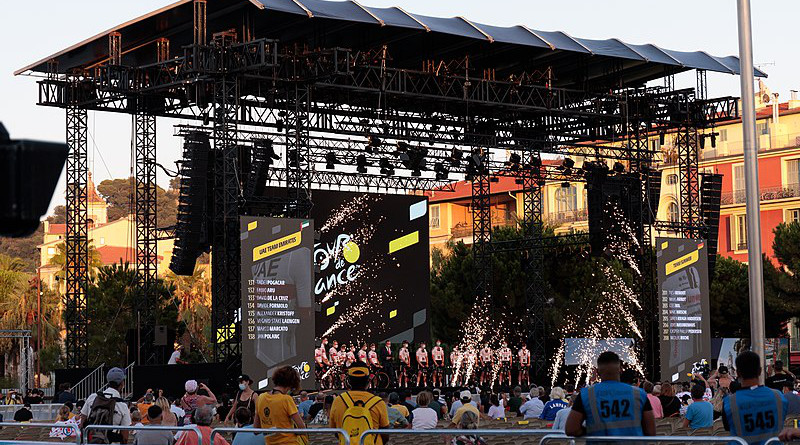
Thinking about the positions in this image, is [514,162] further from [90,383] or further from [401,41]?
[90,383]

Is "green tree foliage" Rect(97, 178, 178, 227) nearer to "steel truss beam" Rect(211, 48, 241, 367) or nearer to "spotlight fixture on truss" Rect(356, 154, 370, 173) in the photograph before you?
"spotlight fixture on truss" Rect(356, 154, 370, 173)

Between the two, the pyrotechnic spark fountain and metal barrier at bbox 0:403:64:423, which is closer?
metal barrier at bbox 0:403:64:423

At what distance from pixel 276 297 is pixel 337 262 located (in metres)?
9.91

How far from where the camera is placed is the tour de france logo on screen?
40.1m

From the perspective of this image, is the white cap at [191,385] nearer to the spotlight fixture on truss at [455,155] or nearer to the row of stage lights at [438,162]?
the row of stage lights at [438,162]

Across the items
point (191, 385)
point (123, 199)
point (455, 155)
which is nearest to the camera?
point (191, 385)

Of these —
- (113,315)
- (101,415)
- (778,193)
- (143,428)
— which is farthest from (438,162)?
(778,193)

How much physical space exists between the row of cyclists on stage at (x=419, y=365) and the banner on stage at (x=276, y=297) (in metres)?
6.77

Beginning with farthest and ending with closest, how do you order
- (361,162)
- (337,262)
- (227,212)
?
1. (361,162)
2. (337,262)
3. (227,212)

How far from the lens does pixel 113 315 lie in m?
56.3

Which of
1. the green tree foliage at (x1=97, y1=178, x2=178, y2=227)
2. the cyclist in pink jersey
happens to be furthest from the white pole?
the green tree foliage at (x1=97, y1=178, x2=178, y2=227)

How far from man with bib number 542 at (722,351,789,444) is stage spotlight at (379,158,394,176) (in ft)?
108

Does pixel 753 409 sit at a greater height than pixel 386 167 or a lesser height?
lesser

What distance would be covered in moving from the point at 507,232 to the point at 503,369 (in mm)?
17705
